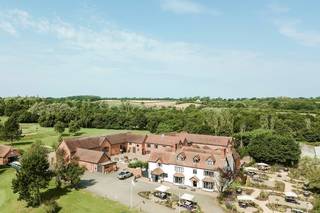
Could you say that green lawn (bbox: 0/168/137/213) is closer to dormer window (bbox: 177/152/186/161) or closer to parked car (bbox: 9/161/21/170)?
parked car (bbox: 9/161/21/170)

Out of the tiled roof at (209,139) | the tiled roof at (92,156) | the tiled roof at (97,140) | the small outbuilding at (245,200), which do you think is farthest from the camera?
the tiled roof at (209,139)

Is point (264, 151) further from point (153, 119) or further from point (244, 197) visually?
point (153, 119)

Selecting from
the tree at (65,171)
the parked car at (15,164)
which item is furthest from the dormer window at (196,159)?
the parked car at (15,164)

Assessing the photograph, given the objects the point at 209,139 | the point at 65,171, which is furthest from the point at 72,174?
the point at 209,139

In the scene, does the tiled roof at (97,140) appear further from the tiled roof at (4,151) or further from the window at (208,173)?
the window at (208,173)

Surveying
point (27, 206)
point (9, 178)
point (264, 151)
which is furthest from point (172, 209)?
point (264, 151)

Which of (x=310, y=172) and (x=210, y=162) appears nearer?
(x=210, y=162)

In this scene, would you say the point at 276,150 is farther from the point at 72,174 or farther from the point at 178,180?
the point at 72,174
